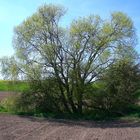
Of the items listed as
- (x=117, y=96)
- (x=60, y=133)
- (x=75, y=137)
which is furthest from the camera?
(x=117, y=96)

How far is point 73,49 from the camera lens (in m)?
28.8

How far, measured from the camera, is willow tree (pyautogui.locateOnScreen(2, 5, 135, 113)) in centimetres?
2853

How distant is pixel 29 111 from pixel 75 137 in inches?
479

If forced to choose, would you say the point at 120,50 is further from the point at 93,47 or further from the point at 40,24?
the point at 40,24

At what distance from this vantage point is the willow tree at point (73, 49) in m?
28.5

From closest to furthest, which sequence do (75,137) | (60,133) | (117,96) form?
(75,137) < (60,133) < (117,96)

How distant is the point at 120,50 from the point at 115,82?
226cm

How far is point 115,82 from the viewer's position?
27953 millimetres

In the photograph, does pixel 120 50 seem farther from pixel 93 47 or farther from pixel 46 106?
pixel 46 106

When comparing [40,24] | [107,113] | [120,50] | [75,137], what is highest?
[40,24]

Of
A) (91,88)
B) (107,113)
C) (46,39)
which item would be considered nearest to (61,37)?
(46,39)

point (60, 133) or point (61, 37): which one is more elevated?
point (61, 37)

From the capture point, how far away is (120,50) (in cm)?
2853

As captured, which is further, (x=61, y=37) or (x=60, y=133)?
(x=61, y=37)
